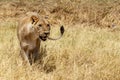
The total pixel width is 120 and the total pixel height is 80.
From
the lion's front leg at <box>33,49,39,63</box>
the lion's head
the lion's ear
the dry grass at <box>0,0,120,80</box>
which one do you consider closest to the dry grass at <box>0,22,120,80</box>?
the dry grass at <box>0,0,120,80</box>

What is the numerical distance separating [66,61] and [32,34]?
1.03 m

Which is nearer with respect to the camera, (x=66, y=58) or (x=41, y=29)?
(x=41, y=29)

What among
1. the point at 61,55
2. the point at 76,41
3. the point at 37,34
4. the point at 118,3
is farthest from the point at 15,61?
the point at 118,3

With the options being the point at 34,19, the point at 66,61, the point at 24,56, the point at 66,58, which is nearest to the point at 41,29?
the point at 34,19

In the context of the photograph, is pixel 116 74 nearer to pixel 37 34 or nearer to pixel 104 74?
pixel 104 74

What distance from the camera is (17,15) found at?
49.3ft

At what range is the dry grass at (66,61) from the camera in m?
5.74

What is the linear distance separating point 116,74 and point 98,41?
2996mm

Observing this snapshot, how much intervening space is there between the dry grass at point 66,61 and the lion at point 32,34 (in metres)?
0.18

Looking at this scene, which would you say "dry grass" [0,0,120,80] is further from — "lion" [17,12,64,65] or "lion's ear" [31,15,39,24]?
"lion's ear" [31,15,39,24]

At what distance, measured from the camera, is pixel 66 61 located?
7203mm

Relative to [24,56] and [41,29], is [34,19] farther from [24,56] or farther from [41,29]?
[24,56]

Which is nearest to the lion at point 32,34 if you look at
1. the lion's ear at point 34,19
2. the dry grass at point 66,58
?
the lion's ear at point 34,19

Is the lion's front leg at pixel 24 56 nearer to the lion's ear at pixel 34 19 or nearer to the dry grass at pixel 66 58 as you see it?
the dry grass at pixel 66 58
